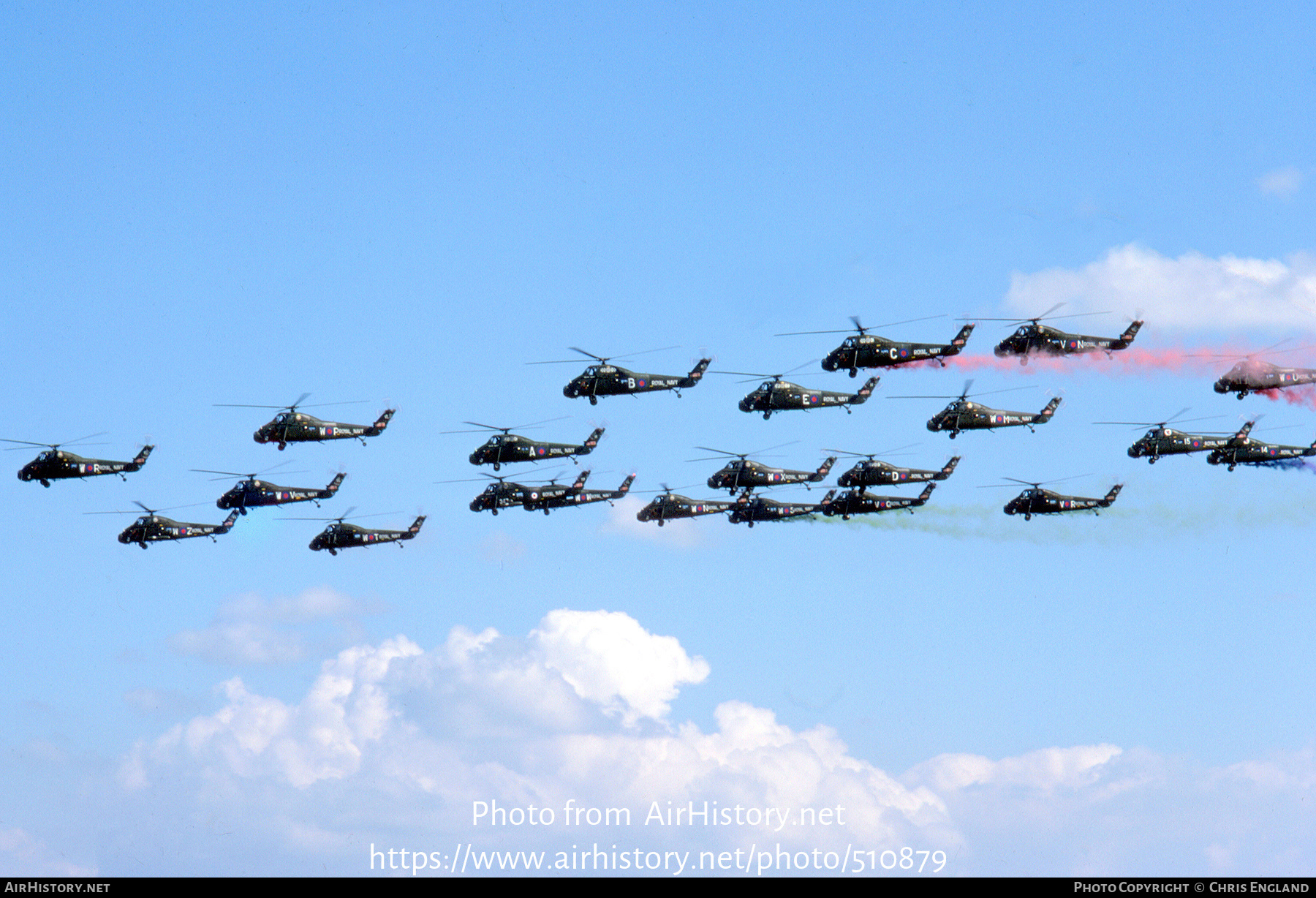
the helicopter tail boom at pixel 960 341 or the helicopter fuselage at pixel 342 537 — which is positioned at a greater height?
the helicopter tail boom at pixel 960 341

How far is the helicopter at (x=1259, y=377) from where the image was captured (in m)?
139

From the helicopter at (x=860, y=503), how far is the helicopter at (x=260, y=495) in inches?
1393

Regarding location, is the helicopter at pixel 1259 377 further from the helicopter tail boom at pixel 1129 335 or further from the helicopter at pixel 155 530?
the helicopter at pixel 155 530

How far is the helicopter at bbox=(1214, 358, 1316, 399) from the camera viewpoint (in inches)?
5463

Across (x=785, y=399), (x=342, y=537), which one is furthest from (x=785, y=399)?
(x=342, y=537)

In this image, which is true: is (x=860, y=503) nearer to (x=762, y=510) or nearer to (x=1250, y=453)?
(x=762, y=510)

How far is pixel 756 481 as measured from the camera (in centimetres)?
14675

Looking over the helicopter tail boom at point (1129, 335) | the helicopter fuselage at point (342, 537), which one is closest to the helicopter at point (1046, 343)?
the helicopter tail boom at point (1129, 335)

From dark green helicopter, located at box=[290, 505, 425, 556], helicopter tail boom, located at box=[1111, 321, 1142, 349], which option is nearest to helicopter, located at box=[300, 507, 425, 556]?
dark green helicopter, located at box=[290, 505, 425, 556]

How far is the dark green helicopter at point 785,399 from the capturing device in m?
139

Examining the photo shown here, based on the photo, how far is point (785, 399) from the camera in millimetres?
139125

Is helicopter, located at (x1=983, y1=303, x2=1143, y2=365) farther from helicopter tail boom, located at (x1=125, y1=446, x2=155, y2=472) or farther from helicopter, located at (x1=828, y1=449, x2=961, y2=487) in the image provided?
helicopter tail boom, located at (x1=125, y1=446, x2=155, y2=472)

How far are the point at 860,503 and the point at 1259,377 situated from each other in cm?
2846
